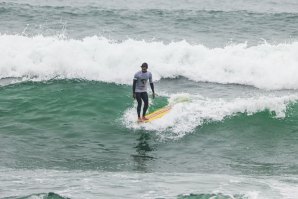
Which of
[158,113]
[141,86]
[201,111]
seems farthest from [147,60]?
[141,86]

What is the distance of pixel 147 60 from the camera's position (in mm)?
21828

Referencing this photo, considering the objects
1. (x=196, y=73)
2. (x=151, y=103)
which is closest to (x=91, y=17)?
(x=196, y=73)

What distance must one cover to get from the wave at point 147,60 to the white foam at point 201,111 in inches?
108

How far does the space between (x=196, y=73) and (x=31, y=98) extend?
21.2ft

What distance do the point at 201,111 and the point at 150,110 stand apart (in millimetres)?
1701

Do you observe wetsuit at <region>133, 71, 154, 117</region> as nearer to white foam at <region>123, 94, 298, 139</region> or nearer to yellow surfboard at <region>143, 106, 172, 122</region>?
yellow surfboard at <region>143, 106, 172, 122</region>

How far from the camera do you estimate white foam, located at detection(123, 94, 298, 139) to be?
15.9 meters

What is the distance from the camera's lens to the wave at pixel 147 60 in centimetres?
2058

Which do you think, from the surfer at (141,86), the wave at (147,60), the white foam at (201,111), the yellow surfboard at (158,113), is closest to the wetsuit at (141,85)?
the surfer at (141,86)

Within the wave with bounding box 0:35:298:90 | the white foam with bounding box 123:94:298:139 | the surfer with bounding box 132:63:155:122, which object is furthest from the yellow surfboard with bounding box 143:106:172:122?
the wave with bounding box 0:35:298:90

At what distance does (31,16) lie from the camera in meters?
30.2

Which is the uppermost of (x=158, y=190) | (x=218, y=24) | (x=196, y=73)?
(x=218, y=24)

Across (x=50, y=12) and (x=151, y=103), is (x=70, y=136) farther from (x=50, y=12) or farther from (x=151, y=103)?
(x=50, y=12)

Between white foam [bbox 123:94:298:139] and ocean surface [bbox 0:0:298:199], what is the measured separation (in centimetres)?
4
